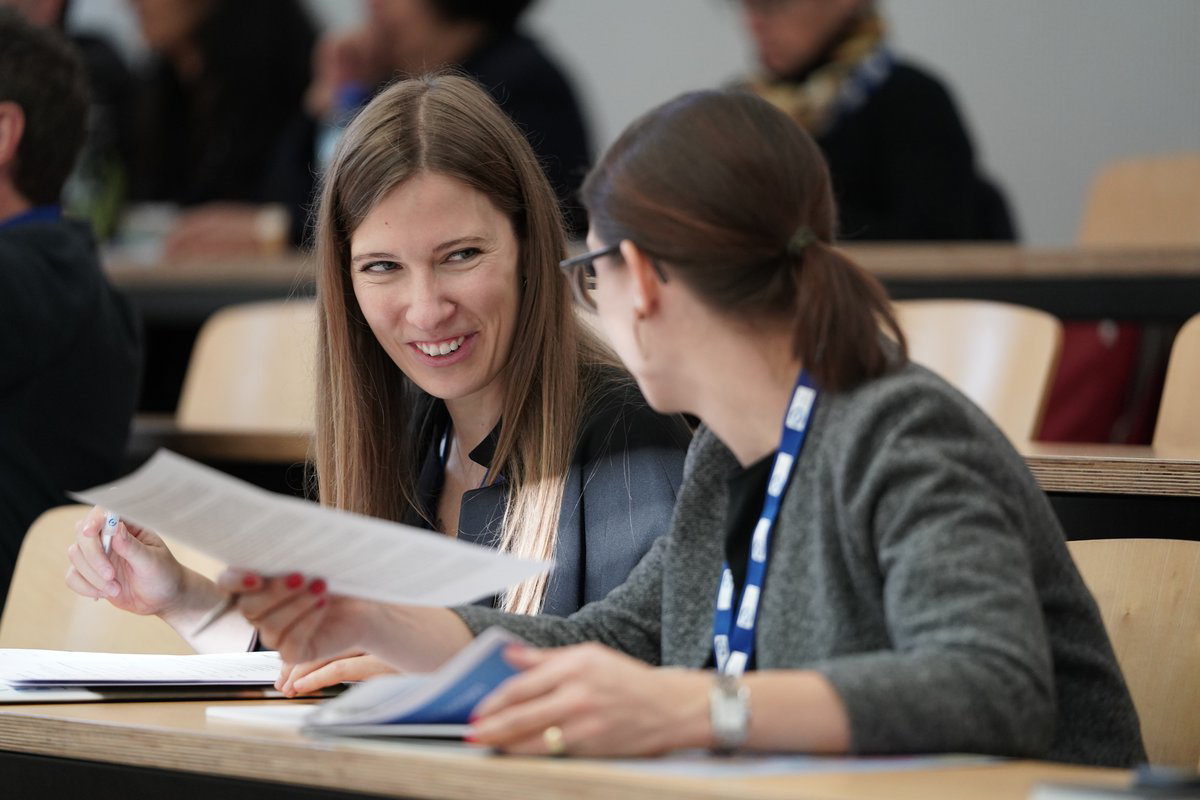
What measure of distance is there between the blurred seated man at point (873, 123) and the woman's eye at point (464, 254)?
66.9 inches

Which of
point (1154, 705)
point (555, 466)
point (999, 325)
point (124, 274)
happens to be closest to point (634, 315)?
point (555, 466)

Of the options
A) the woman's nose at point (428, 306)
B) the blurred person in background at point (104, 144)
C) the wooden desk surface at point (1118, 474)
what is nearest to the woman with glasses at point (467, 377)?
the woman's nose at point (428, 306)

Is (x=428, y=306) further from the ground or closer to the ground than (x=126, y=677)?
→ further from the ground

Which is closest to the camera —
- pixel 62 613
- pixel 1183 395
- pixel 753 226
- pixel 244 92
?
pixel 753 226

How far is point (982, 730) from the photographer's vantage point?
1.01 meters

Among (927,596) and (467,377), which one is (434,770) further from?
(467,377)

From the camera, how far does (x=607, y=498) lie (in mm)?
1627

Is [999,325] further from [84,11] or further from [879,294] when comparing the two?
[84,11]

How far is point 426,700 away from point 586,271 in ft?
1.40

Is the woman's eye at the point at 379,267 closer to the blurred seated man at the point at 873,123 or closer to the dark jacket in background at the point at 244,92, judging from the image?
the blurred seated man at the point at 873,123

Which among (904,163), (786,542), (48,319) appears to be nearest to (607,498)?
(786,542)

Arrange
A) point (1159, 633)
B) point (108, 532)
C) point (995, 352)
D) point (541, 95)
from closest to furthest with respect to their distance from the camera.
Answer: point (1159, 633)
point (108, 532)
point (995, 352)
point (541, 95)

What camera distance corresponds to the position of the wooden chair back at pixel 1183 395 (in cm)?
215

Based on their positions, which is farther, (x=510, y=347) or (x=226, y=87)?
(x=226, y=87)
